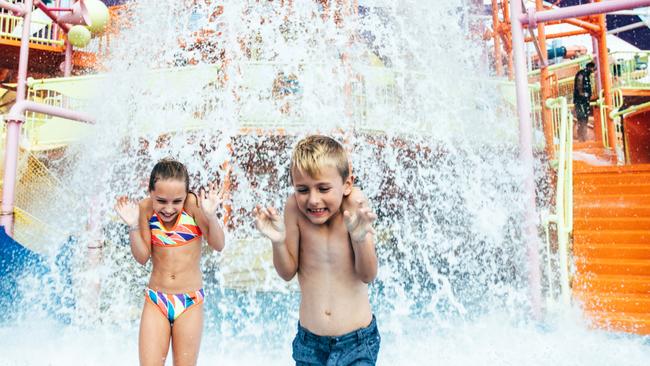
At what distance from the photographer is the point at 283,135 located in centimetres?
621

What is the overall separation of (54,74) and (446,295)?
1456 cm

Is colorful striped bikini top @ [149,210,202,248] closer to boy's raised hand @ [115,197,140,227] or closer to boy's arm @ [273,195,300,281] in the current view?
boy's raised hand @ [115,197,140,227]

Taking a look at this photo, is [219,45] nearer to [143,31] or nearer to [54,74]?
[143,31]

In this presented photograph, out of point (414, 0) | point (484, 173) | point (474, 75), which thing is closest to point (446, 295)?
point (484, 173)

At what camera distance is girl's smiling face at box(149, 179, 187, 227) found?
2430 millimetres

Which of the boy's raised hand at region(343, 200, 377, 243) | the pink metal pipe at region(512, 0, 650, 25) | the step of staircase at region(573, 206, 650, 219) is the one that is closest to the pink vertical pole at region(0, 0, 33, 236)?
the boy's raised hand at region(343, 200, 377, 243)

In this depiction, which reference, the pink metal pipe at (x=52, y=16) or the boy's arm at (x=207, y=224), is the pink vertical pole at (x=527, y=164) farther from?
the pink metal pipe at (x=52, y=16)

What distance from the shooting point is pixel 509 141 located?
22.3ft

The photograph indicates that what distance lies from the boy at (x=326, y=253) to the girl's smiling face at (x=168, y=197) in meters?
0.77

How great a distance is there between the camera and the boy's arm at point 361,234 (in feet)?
5.72

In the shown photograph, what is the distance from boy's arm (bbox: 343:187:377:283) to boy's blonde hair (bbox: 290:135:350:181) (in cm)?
13

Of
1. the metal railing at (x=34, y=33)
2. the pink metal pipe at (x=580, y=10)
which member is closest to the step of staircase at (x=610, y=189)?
the pink metal pipe at (x=580, y=10)

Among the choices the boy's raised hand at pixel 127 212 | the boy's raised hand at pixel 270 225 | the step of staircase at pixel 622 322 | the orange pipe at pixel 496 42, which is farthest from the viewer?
the orange pipe at pixel 496 42

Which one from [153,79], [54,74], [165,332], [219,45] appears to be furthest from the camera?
[54,74]
